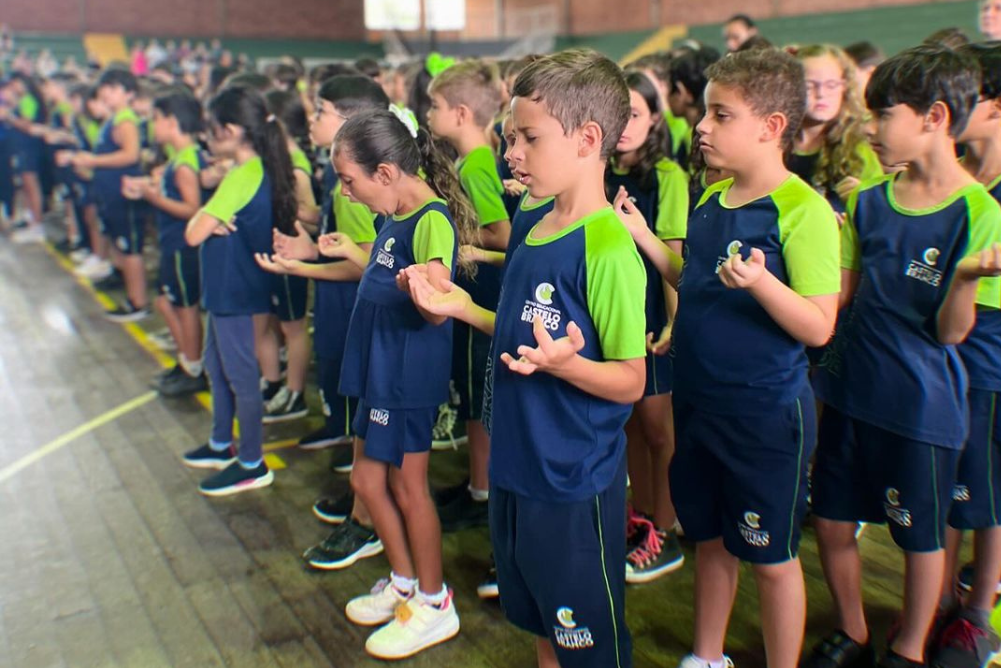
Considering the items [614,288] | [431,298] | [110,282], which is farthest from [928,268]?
[110,282]

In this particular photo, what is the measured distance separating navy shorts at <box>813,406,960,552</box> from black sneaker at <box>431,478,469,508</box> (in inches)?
63.4

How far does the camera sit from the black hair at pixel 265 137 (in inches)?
133

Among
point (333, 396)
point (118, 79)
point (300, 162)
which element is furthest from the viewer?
point (118, 79)

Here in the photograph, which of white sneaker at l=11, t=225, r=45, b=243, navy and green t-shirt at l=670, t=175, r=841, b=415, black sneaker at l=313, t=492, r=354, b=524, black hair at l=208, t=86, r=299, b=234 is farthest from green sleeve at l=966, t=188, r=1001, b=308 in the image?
white sneaker at l=11, t=225, r=45, b=243

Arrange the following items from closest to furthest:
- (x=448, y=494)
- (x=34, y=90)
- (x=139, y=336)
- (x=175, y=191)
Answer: (x=448, y=494) → (x=175, y=191) → (x=139, y=336) → (x=34, y=90)

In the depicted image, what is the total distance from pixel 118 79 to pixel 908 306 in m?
5.98

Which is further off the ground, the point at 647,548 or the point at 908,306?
the point at 908,306

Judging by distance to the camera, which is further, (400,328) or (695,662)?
(400,328)

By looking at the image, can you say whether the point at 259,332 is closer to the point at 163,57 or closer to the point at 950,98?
the point at 950,98

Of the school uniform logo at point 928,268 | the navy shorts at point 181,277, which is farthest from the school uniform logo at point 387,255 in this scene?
the navy shorts at point 181,277

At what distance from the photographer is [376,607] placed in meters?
2.71

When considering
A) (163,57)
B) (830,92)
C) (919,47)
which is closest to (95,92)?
(830,92)

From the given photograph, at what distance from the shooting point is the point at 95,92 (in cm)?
680

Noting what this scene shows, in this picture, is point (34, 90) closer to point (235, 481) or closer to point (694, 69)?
point (235, 481)
